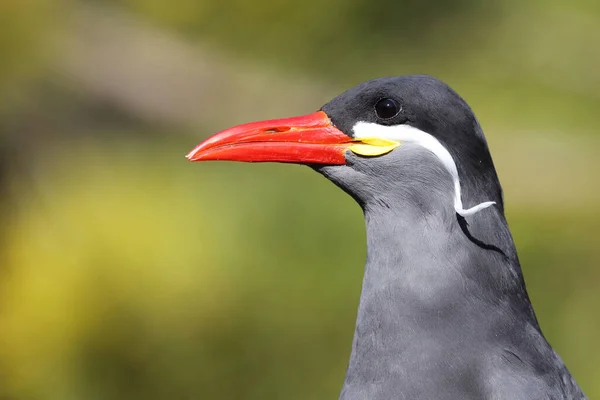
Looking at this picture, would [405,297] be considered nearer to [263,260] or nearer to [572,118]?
[263,260]

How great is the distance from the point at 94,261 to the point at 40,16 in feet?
9.46

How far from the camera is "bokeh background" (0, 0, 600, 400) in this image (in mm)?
5684

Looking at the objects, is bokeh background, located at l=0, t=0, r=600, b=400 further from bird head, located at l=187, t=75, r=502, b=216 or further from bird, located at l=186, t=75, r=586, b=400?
bird, located at l=186, t=75, r=586, b=400

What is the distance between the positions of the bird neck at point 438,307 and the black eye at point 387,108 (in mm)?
286

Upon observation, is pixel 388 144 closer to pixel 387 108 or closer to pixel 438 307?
pixel 387 108

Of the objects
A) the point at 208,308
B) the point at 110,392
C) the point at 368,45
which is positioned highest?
the point at 368,45

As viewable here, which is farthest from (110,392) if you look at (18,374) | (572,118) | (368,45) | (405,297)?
(572,118)

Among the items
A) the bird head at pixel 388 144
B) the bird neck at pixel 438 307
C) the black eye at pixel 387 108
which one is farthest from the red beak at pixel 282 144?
the bird neck at pixel 438 307

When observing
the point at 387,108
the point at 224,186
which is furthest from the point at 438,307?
the point at 224,186

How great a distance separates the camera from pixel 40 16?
7.73 m

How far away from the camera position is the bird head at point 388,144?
9.27 ft

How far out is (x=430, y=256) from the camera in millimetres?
2854

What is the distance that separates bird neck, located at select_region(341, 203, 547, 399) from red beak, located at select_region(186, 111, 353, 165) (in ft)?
1.04

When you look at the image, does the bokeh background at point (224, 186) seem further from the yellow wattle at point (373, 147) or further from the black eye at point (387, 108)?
the black eye at point (387, 108)
